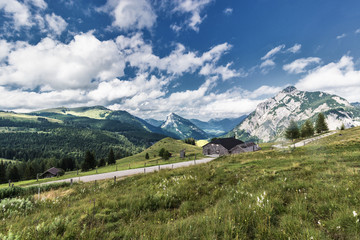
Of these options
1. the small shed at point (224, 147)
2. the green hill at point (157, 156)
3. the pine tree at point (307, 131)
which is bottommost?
the green hill at point (157, 156)

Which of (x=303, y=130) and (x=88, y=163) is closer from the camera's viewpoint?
(x=303, y=130)

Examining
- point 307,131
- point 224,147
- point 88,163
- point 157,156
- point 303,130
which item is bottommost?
point 157,156

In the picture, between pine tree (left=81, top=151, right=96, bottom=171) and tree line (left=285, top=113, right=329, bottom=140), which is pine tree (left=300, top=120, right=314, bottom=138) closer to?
tree line (left=285, top=113, right=329, bottom=140)

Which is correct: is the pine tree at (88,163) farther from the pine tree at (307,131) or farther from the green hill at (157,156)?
the pine tree at (307,131)

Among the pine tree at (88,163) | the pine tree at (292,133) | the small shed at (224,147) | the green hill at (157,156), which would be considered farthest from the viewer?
the pine tree at (88,163)

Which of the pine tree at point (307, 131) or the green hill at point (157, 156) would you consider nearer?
the green hill at point (157, 156)

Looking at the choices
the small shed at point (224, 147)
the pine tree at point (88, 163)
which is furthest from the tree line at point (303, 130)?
the pine tree at point (88, 163)

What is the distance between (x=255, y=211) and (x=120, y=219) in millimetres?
4783

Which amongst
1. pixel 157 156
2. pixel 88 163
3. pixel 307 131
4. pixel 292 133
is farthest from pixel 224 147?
pixel 88 163

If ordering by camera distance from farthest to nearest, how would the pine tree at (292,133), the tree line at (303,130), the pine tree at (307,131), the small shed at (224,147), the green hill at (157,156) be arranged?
the pine tree at (307,131) < the green hill at (157,156) < the small shed at (224,147) < the tree line at (303,130) < the pine tree at (292,133)

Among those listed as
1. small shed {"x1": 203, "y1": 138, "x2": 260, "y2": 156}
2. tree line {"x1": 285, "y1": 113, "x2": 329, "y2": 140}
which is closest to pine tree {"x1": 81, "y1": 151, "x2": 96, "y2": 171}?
small shed {"x1": 203, "y1": 138, "x2": 260, "y2": 156}

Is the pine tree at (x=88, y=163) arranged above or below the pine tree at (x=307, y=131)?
below

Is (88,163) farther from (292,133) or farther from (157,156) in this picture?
(292,133)

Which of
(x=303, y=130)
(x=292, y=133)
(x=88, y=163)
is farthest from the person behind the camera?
(x=88, y=163)
